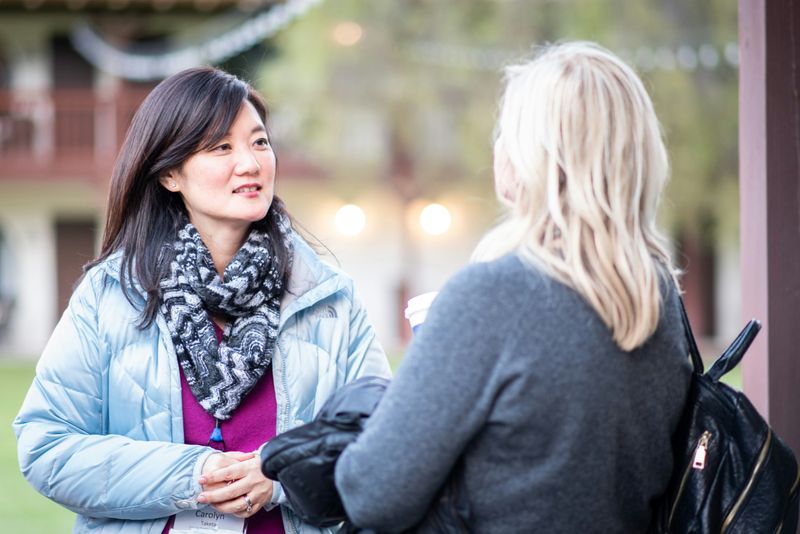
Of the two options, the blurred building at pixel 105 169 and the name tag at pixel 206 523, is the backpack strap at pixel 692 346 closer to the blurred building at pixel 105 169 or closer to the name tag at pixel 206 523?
the name tag at pixel 206 523

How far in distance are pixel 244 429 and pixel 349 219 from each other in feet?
56.3

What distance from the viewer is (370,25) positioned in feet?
53.3

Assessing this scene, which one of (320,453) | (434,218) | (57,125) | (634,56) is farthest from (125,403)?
(57,125)

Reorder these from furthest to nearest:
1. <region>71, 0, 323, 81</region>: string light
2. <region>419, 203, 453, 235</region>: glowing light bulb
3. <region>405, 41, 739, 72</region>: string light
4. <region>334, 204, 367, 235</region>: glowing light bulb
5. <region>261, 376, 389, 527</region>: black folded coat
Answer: <region>334, 204, 367, 235</region>: glowing light bulb
<region>419, 203, 453, 235</region>: glowing light bulb
<region>71, 0, 323, 81</region>: string light
<region>405, 41, 739, 72</region>: string light
<region>261, 376, 389, 527</region>: black folded coat

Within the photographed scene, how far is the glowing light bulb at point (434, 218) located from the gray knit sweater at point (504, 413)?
1744cm

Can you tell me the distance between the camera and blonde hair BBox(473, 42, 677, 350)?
156cm

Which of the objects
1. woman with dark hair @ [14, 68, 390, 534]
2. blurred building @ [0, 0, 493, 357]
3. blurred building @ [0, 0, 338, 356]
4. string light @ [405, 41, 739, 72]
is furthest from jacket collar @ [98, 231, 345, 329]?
blurred building @ [0, 0, 338, 356]

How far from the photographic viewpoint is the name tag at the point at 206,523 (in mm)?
2082

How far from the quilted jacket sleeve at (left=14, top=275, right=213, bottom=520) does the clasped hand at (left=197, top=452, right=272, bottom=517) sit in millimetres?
20

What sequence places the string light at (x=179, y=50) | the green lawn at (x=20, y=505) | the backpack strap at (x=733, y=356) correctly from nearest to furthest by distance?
the backpack strap at (x=733, y=356) < the green lawn at (x=20, y=505) < the string light at (x=179, y=50)

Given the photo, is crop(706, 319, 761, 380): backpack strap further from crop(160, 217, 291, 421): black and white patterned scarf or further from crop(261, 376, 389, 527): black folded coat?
crop(160, 217, 291, 421): black and white patterned scarf

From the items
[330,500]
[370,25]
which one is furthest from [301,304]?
[370,25]

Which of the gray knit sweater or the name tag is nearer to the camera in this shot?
the gray knit sweater

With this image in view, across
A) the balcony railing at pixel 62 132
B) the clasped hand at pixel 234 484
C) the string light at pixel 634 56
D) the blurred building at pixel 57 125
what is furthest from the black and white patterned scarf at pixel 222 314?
the balcony railing at pixel 62 132
